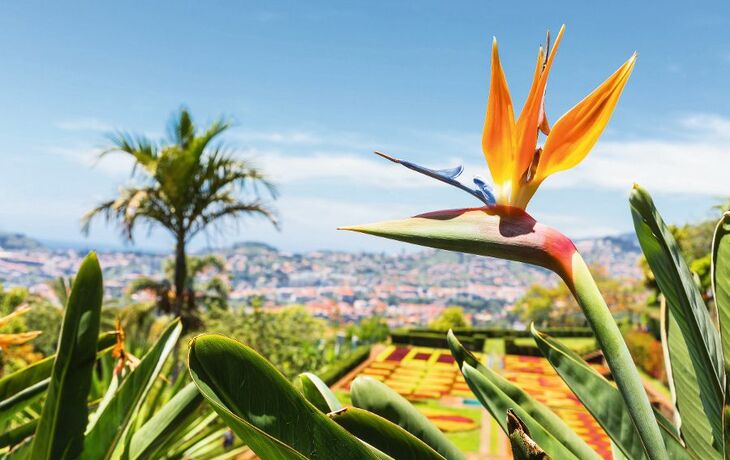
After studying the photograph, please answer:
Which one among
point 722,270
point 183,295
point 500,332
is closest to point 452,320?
point 500,332

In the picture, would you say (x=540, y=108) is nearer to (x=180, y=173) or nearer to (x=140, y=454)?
(x=140, y=454)

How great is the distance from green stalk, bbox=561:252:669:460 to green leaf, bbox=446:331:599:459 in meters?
0.31

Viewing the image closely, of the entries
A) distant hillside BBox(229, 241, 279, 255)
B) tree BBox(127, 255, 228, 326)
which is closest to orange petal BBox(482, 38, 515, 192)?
tree BBox(127, 255, 228, 326)

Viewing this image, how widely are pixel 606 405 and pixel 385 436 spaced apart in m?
0.33

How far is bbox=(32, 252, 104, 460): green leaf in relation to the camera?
100 centimetres

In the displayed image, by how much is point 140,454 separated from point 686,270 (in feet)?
3.22

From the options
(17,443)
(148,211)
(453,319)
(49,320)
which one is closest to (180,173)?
(148,211)

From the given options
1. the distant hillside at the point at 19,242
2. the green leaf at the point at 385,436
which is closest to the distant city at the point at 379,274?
the distant hillside at the point at 19,242

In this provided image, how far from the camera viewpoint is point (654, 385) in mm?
13594

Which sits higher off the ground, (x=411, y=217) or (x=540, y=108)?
(x=540, y=108)

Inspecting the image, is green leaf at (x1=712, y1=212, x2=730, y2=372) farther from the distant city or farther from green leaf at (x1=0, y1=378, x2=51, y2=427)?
the distant city

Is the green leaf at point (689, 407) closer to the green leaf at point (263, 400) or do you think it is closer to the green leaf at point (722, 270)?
the green leaf at point (722, 270)

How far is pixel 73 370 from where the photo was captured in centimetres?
102

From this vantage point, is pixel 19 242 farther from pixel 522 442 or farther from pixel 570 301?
pixel 522 442
